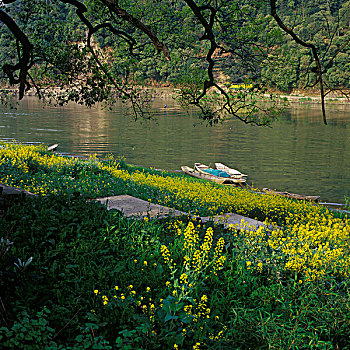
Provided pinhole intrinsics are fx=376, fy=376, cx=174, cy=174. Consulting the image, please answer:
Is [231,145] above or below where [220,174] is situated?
above

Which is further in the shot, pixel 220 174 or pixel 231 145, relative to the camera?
pixel 231 145

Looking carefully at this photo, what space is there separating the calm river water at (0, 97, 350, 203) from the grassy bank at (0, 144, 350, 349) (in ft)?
67.1

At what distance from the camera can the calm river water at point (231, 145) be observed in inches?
1149

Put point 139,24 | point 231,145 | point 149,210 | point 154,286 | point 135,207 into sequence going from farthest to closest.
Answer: point 231,145, point 135,207, point 149,210, point 139,24, point 154,286

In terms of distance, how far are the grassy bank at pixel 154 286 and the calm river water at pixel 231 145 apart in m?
20.4

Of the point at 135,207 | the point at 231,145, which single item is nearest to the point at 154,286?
the point at 135,207

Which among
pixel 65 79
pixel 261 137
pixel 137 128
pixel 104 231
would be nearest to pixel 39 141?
pixel 137 128

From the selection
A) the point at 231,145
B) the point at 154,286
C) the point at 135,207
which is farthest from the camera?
the point at 231,145

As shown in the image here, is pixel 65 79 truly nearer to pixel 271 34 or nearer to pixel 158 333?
pixel 271 34

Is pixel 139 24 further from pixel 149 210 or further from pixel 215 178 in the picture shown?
pixel 215 178

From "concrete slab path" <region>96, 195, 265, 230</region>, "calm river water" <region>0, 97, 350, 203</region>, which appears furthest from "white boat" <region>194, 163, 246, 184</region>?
"concrete slab path" <region>96, 195, 265, 230</region>

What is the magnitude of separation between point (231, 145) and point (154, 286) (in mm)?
39471

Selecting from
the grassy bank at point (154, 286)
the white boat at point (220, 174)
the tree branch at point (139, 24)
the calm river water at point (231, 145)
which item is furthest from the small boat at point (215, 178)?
the tree branch at point (139, 24)

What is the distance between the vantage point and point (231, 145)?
4278 cm
